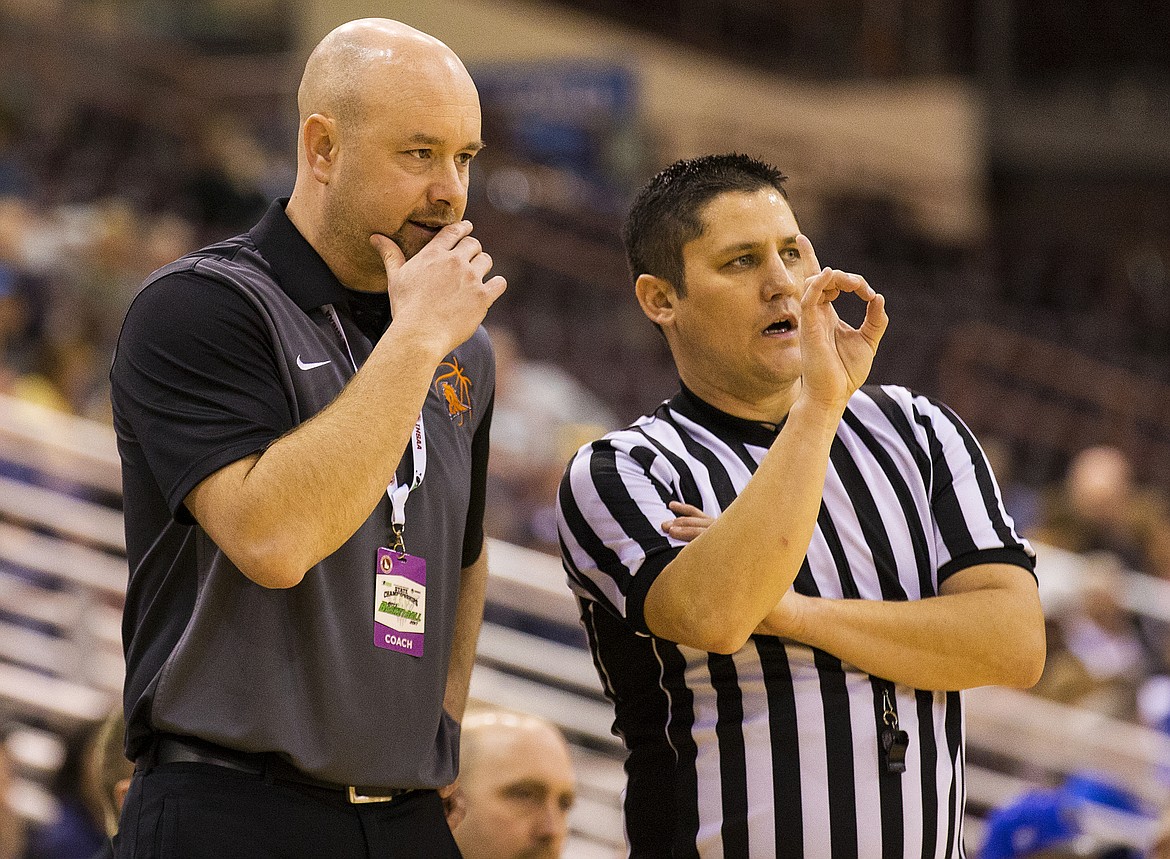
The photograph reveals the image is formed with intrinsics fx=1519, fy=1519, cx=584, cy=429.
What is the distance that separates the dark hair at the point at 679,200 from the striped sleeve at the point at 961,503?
43 centimetres

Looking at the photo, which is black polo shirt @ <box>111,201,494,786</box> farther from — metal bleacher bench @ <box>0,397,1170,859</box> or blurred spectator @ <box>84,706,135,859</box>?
metal bleacher bench @ <box>0,397,1170,859</box>

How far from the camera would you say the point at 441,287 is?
6.21ft

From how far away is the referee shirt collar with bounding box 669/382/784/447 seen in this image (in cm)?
231

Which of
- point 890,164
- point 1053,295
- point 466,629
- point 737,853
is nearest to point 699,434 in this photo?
point 466,629

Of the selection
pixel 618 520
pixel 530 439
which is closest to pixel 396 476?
pixel 618 520

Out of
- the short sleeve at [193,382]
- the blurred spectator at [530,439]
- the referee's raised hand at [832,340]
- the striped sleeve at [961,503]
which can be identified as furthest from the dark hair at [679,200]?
the blurred spectator at [530,439]

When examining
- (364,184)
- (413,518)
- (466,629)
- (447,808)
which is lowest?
(447,808)

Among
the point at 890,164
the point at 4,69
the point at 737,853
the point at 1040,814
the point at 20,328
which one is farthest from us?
the point at 890,164

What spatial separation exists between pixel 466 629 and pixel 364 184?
0.69 metres

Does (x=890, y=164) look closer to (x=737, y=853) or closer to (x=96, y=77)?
(x=96, y=77)

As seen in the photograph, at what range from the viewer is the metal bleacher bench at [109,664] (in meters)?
4.46

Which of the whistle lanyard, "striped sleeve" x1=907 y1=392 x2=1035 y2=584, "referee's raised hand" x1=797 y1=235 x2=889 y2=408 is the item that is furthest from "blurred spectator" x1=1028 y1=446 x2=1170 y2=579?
the whistle lanyard

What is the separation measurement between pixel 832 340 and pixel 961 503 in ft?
1.41

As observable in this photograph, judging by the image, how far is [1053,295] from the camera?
1379cm
